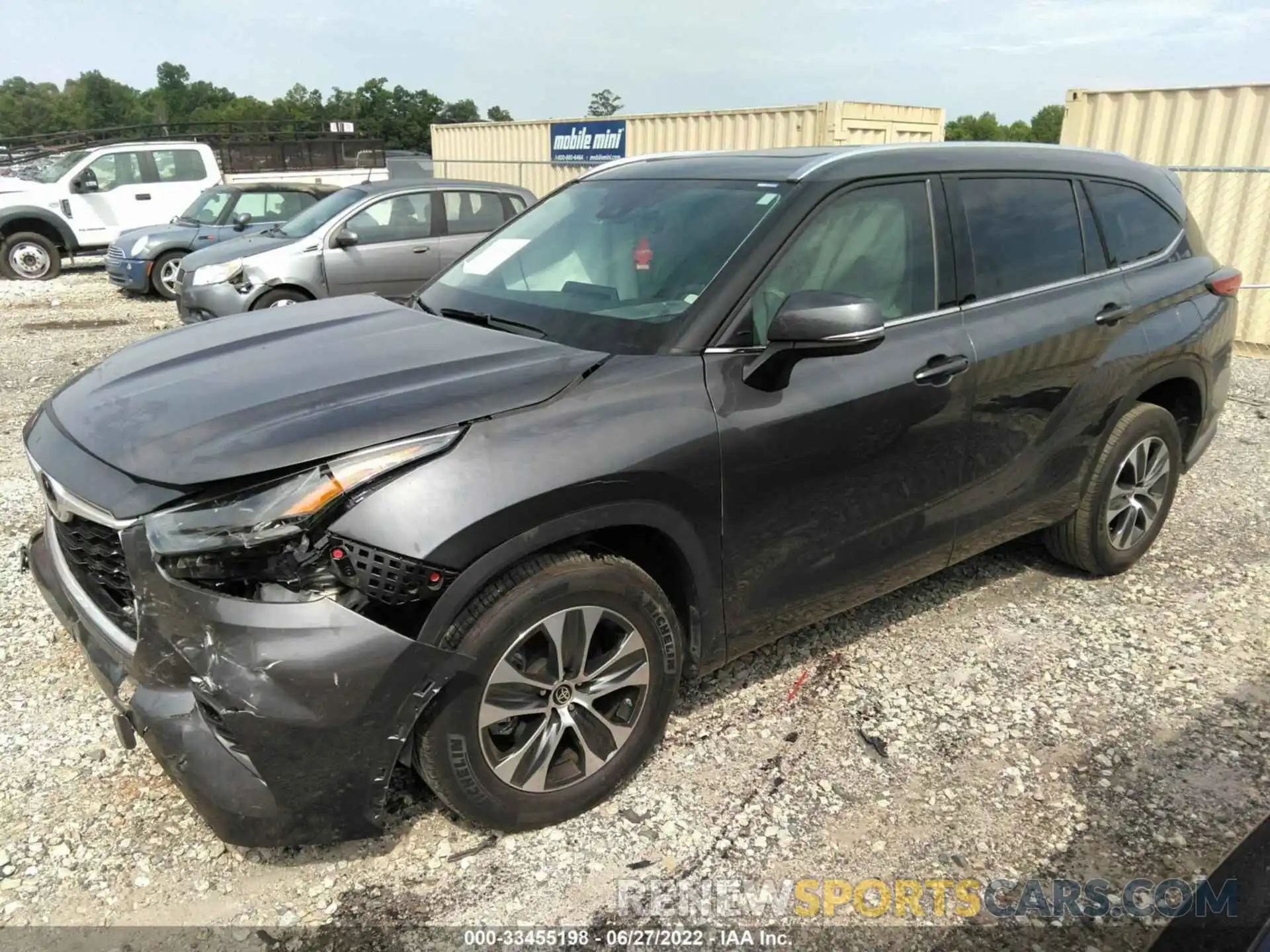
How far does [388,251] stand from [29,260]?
341 inches

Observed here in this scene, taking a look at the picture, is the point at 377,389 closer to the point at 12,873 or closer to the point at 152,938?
the point at 152,938

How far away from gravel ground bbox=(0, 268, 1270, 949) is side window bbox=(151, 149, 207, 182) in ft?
43.4

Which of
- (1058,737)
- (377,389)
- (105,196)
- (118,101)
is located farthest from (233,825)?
(118,101)

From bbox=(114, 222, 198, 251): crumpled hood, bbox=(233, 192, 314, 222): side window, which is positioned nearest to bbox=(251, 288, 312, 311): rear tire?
bbox=(233, 192, 314, 222): side window

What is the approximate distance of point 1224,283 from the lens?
428cm

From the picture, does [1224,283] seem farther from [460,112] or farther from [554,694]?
[460,112]

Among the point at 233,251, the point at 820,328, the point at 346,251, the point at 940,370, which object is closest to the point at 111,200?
the point at 233,251

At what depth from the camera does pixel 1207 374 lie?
4.27 m

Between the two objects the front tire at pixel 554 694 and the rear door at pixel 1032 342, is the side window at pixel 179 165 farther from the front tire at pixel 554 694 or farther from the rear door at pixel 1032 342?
the front tire at pixel 554 694

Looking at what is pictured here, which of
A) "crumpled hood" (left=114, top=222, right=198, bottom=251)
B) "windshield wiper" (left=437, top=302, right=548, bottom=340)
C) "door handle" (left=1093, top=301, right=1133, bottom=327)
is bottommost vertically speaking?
"crumpled hood" (left=114, top=222, right=198, bottom=251)

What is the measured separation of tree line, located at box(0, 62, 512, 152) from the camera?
85.9m

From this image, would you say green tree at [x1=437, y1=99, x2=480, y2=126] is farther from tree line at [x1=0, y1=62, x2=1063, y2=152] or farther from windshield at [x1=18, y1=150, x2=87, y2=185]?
windshield at [x1=18, y1=150, x2=87, y2=185]

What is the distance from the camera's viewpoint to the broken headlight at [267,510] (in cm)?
209

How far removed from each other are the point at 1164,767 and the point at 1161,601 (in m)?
1.36
